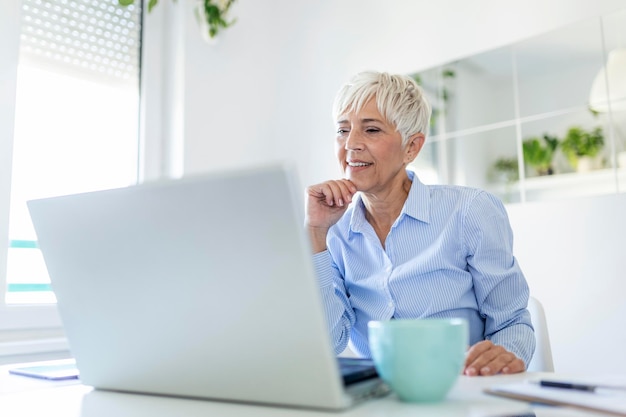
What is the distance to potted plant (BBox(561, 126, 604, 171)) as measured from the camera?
1.88 metres

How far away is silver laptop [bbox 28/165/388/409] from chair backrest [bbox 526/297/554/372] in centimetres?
65

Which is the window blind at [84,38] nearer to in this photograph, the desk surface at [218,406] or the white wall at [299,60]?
the white wall at [299,60]

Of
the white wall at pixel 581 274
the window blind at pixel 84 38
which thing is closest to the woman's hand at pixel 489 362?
the white wall at pixel 581 274

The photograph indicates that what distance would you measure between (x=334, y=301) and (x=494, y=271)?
1.13 ft

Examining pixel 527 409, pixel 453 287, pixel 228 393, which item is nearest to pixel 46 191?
pixel 453 287

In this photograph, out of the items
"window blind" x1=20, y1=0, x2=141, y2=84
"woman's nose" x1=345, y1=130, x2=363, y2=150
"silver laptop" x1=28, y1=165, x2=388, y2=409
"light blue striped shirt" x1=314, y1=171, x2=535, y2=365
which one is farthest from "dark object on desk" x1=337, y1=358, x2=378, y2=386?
"window blind" x1=20, y1=0, x2=141, y2=84

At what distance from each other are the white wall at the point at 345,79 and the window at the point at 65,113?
0.82ft

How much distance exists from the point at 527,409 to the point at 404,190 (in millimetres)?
948

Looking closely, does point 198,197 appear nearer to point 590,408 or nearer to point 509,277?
point 590,408

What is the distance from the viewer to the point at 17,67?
81.2 inches

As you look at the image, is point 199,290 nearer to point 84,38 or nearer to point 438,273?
point 438,273

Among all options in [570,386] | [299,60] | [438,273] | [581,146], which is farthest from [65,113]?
[570,386]

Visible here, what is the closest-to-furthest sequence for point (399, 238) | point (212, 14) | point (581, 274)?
point (399, 238) → point (581, 274) → point (212, 14)

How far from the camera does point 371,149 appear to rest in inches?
56.6
